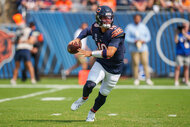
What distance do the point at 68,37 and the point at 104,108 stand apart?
8731mm

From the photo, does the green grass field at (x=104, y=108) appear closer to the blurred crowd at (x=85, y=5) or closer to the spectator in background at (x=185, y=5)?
the spectator in background at (x=185, y=5)

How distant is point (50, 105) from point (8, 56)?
8.45 m

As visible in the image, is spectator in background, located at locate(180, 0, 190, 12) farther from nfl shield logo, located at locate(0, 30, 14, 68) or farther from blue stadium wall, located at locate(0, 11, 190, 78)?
nfl shield logo, located at locate(0, 30, 14, 68)

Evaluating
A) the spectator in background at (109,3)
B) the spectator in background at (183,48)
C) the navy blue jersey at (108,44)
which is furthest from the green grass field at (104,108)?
the spectator in background at (109,3)

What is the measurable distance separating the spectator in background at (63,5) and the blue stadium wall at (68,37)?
86cm

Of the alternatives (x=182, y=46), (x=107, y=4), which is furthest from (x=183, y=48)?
(x=107, y=4)

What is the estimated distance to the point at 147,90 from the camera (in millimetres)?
12250

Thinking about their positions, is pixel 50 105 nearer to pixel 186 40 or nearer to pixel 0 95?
pixel 0 95

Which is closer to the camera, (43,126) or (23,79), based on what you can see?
(43,126)

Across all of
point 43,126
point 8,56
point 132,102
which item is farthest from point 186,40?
point 43,126

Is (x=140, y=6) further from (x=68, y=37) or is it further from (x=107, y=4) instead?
(x=68, y=37)

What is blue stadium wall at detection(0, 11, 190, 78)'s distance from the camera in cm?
1641

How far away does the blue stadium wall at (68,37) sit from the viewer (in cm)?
1641

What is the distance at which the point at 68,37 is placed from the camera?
16.9 metres
